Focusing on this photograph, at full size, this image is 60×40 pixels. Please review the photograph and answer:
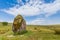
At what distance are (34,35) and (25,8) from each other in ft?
3.73

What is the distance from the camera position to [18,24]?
6418mm

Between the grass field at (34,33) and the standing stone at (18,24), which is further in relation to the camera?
the standing stone at (18,24)

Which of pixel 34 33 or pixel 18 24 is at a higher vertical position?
pixel 18 24

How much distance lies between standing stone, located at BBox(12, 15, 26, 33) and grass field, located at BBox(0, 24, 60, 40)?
16 centimetres

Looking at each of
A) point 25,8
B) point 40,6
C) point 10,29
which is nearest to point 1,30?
point 10,29

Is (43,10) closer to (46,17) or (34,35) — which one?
(46,17)

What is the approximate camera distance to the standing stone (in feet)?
20.9

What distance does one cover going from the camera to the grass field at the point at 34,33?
6109 millimetres

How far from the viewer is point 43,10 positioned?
639 centimetres

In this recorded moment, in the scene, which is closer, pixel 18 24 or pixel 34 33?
pixel 34 33

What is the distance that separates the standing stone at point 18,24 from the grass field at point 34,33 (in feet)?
0.53

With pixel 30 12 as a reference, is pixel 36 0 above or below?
above

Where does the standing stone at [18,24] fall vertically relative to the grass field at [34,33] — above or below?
above

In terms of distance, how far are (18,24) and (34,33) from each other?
0.73 m
